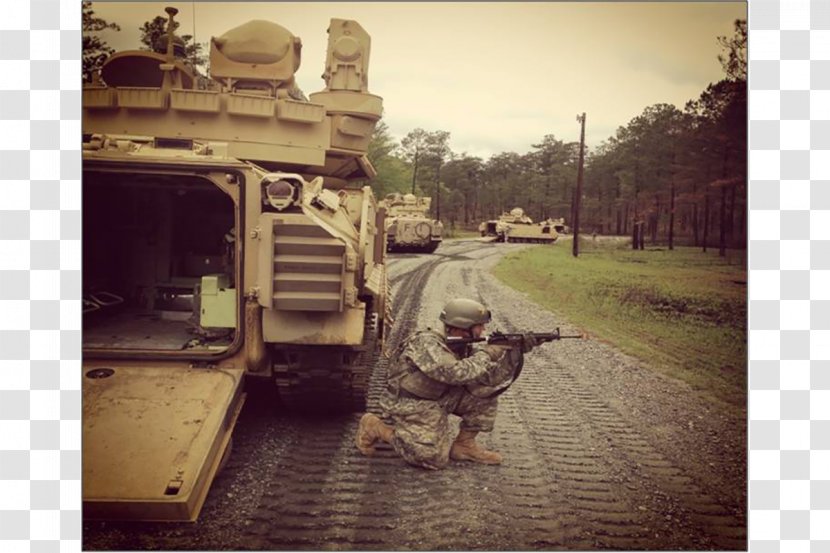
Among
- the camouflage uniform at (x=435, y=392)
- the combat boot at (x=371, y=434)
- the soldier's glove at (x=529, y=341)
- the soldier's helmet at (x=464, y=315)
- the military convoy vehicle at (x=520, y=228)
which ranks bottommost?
the combat boot at (x=371, y=434)

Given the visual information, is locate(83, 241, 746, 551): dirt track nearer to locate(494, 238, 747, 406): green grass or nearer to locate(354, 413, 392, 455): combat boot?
locate(354, 413, 392, 455): combat boot

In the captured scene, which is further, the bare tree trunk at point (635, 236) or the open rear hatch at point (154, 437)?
the bare tree trunk at point (635, 236)

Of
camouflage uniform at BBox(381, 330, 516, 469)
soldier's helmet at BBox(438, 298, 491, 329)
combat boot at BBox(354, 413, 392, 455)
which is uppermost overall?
soldier's helmet at BBox(438, 298, 491, 329)

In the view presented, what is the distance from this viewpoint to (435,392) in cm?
421

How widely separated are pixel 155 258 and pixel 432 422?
9.35ft

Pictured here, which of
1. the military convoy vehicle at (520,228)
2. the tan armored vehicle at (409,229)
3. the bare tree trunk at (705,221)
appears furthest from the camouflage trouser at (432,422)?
the tan armored vehicle at (409,229)

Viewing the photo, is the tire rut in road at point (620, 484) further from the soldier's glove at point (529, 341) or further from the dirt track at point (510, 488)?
the soldier's glove at point (529, 341)

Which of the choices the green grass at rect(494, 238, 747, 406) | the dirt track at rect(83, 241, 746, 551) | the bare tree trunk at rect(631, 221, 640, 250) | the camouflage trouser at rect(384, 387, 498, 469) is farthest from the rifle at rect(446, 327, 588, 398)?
the bare tree trunk at rect(631, 221, 640, 250)

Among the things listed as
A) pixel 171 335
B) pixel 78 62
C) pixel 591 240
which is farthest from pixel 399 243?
pixel 78 62

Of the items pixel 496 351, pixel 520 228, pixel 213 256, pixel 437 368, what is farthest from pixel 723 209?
pixel 520 228

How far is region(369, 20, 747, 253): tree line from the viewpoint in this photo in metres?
3.86

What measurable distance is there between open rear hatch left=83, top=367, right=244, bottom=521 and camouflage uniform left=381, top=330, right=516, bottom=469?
0.98 metres

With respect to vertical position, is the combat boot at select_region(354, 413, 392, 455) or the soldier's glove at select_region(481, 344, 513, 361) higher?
the soldier's glove at select_region(481, 344, 513, 361)

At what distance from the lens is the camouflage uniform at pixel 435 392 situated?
408cm
